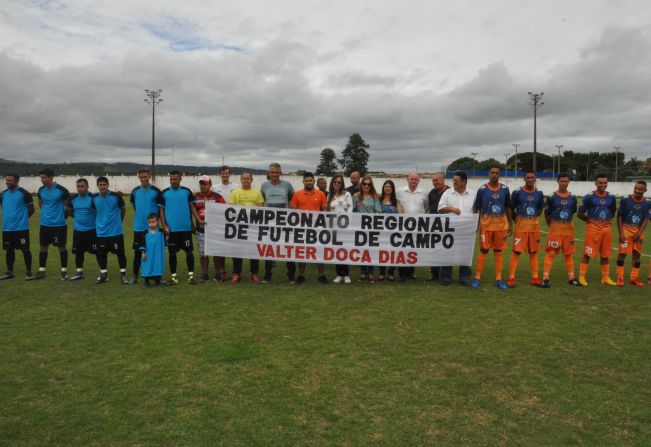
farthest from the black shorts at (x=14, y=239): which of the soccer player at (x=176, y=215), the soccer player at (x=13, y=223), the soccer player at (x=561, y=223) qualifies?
the soccer player at (x=561, y=223)

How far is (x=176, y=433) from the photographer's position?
3123mm

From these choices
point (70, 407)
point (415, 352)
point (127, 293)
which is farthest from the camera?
point (127, 293)

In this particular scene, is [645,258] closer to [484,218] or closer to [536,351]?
[484,218]

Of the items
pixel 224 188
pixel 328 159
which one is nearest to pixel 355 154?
pixel 328 159

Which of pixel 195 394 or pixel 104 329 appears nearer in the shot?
pixel 195 394

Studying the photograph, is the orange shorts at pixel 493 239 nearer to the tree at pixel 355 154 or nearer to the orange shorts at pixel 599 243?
the orange shorts at pixel 599 243

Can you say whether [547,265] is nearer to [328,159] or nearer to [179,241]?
[179,241]

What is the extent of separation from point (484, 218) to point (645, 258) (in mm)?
5593

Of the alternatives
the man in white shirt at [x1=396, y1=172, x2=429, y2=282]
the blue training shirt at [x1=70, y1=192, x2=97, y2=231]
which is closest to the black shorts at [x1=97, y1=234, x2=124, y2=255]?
the blue training shirt at [x1=70, y1=192, x2=97, y2=231]

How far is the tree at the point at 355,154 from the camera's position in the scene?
8556cm

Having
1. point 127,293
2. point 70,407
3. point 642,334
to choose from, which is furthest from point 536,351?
point 127,293

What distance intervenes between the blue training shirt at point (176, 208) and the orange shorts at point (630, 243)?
745 cm

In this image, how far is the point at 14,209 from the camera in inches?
325

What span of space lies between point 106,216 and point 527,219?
7156 millimetres
